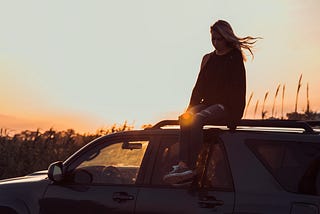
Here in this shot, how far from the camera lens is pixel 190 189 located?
6.55 meters

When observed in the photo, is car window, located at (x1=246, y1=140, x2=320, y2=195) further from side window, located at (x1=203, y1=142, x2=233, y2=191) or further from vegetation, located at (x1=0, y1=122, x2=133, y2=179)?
vegetation, located at (x1=0, y1=122, x2=133, y2=179)

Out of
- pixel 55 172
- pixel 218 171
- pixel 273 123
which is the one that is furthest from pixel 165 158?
pixel 55 172

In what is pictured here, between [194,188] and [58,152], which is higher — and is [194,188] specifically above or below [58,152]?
above

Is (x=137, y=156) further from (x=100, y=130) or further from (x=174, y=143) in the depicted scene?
(x=100, y=130)

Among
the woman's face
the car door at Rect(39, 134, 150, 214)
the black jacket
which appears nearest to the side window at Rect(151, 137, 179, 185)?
the car door at Rect(39, 134, 150, 214)

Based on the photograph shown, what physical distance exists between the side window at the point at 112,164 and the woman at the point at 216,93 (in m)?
0.63

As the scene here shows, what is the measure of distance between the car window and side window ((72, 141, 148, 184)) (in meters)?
1.46

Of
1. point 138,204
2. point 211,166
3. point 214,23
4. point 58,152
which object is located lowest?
point 58,152

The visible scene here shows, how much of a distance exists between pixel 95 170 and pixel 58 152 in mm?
8569

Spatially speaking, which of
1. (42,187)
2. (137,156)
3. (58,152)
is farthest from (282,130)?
(58,152)

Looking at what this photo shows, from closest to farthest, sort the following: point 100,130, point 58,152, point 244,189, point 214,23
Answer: point 244,189 → point 214,23 → point 58,152 → point 100,130

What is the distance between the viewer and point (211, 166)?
6.50 m

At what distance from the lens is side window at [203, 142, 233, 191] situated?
634cm

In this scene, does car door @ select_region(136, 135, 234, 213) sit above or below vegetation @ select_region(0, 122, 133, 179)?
above
